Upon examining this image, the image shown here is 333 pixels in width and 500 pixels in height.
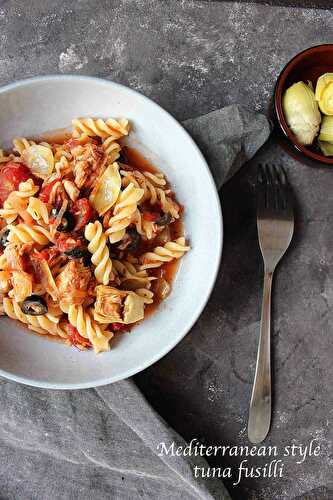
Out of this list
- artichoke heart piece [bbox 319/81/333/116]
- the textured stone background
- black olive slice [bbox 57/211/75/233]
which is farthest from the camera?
the textured stone background

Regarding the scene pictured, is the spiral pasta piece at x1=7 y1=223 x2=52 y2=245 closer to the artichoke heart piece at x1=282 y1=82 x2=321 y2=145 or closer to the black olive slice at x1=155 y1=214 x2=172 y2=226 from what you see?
the black olive slice at x1=155 y1=214 x2=172 y2=226

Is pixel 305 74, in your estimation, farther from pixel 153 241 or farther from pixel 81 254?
pixel 81 254

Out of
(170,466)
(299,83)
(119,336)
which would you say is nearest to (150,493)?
(170,466)

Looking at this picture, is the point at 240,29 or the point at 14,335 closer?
the point at 14,335

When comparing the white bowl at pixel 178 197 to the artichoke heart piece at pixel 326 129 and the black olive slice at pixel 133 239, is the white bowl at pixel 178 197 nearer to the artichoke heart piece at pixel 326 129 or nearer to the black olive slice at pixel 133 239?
the black olive slice at pixel 133 239

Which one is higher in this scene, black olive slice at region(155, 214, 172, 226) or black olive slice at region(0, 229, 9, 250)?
black olive slice at region(155, 214, 172, 226)

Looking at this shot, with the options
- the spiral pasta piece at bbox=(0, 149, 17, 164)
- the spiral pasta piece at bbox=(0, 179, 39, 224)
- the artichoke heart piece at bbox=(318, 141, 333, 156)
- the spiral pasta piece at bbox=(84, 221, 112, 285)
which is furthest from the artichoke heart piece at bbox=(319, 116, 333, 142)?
the spiral pasta piece at bbox=(0, 149, 17, 164)

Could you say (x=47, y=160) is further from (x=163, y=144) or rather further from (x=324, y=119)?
(x=324, y=119)
